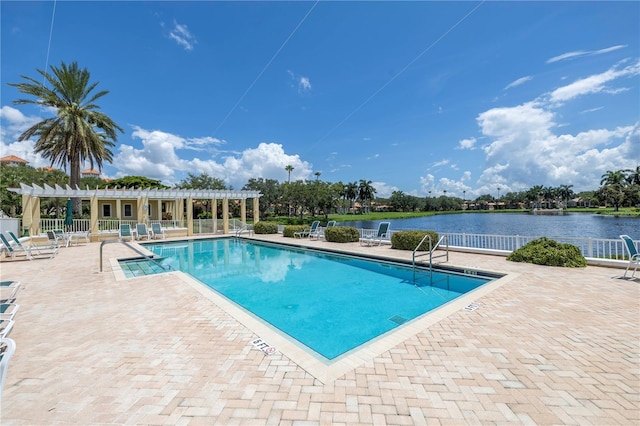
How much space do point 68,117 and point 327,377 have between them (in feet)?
78.1

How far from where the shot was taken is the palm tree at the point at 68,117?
708 inches

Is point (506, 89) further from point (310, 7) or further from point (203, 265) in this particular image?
point (203, 265)

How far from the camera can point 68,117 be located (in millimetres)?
18109

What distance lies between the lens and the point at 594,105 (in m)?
10.7

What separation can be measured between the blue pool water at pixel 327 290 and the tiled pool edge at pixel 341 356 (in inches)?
30.5

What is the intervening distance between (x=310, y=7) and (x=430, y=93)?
36.6 ft

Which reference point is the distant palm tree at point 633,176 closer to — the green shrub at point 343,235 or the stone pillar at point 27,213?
the green shrub at point 343,235

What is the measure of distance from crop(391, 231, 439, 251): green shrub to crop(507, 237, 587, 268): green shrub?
2.83m

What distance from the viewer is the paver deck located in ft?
7.62

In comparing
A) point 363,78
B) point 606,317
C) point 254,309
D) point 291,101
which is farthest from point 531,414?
point 291,101

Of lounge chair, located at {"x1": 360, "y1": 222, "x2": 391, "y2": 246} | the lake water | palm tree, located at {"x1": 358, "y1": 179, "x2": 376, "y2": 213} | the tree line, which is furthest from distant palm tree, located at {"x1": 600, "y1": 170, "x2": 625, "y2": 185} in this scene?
lounge chair, located at {"x1": 360, "y1": 222, "x2": 391, "y2": 246}

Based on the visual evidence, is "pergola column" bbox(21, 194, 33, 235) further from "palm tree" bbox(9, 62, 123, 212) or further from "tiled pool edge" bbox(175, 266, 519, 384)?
"tiled pool edge" bbox(175, 266, 519, 384)

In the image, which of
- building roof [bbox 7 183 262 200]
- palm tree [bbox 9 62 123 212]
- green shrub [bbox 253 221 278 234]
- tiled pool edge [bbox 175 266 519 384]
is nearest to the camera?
tiled pool edge [bbox 175 266 519 384]

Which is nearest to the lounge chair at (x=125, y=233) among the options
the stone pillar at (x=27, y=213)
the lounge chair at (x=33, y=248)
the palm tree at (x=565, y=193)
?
the stone pillar at (x=27, y=213)
